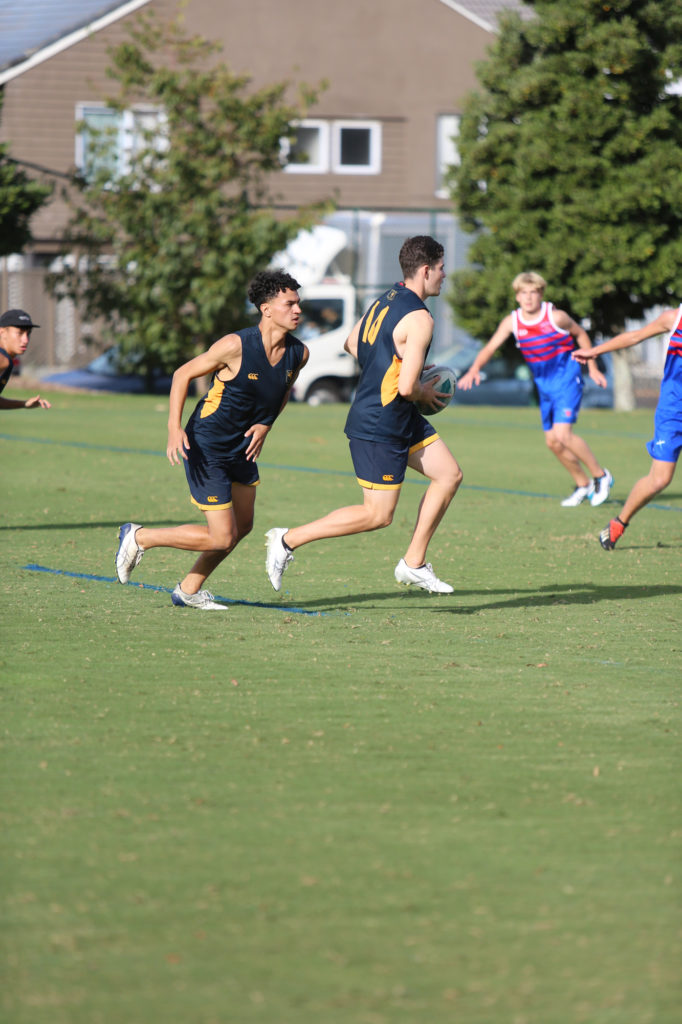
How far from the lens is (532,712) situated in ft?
19.3

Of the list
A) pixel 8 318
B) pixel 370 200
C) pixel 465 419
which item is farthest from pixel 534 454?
pixel 370 200

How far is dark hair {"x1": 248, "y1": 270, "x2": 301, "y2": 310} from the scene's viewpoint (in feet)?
24.6

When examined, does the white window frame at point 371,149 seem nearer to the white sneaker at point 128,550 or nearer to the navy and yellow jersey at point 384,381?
the navy and yellow jersey at point 384,381

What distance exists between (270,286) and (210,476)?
1.02 m

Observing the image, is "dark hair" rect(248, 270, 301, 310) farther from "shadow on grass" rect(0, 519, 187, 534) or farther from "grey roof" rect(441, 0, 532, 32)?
"grey roof" rect(441, 0, 532, 32)

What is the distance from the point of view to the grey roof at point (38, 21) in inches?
1483

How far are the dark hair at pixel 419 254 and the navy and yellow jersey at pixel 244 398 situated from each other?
732 mm

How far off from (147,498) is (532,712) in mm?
7725

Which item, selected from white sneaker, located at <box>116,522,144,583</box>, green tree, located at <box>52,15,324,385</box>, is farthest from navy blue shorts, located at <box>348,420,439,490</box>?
green tree, located at <box>52,15,324,385</box>

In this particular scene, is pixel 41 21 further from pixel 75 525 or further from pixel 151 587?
pixel 151 587

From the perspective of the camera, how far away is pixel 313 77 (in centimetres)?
3941

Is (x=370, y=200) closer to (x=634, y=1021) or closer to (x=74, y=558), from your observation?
(x=74, y=558)

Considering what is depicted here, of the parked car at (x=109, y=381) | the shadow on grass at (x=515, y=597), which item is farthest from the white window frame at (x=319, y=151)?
the shadow on grass at (x=515, y=597)

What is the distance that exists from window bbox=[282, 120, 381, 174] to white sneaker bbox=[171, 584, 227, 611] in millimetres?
33325
